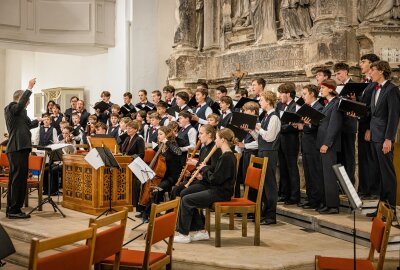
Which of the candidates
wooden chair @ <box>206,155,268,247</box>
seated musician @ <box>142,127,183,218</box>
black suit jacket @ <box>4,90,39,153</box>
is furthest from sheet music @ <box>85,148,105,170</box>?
wooden chair @ <box>206,155,268,247</box>

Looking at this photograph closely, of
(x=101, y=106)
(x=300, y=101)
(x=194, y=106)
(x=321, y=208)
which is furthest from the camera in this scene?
(x=101, y=106)

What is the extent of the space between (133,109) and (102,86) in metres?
3.91

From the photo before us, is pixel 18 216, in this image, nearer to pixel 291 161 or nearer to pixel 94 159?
pixel 94 159

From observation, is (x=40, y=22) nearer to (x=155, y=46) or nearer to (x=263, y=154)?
(x=155, y=46)

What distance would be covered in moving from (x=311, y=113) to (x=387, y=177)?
104cm

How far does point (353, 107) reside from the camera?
18.5 feet

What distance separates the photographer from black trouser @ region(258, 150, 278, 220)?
6.25m

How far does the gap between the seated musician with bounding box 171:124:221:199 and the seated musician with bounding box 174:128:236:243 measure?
12 centimetres

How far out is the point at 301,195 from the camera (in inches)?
298

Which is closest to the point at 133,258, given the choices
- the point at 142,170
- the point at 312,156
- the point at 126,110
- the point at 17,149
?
the point at 142,170

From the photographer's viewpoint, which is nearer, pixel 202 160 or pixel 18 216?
pixel 202 160

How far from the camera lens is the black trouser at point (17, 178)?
6824 millimetres

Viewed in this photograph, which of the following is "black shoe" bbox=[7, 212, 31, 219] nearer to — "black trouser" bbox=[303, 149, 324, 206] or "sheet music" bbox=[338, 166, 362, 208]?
"black trouser" bbox=[303, 149, 324, 206]

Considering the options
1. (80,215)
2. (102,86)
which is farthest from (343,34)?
(102,86)
